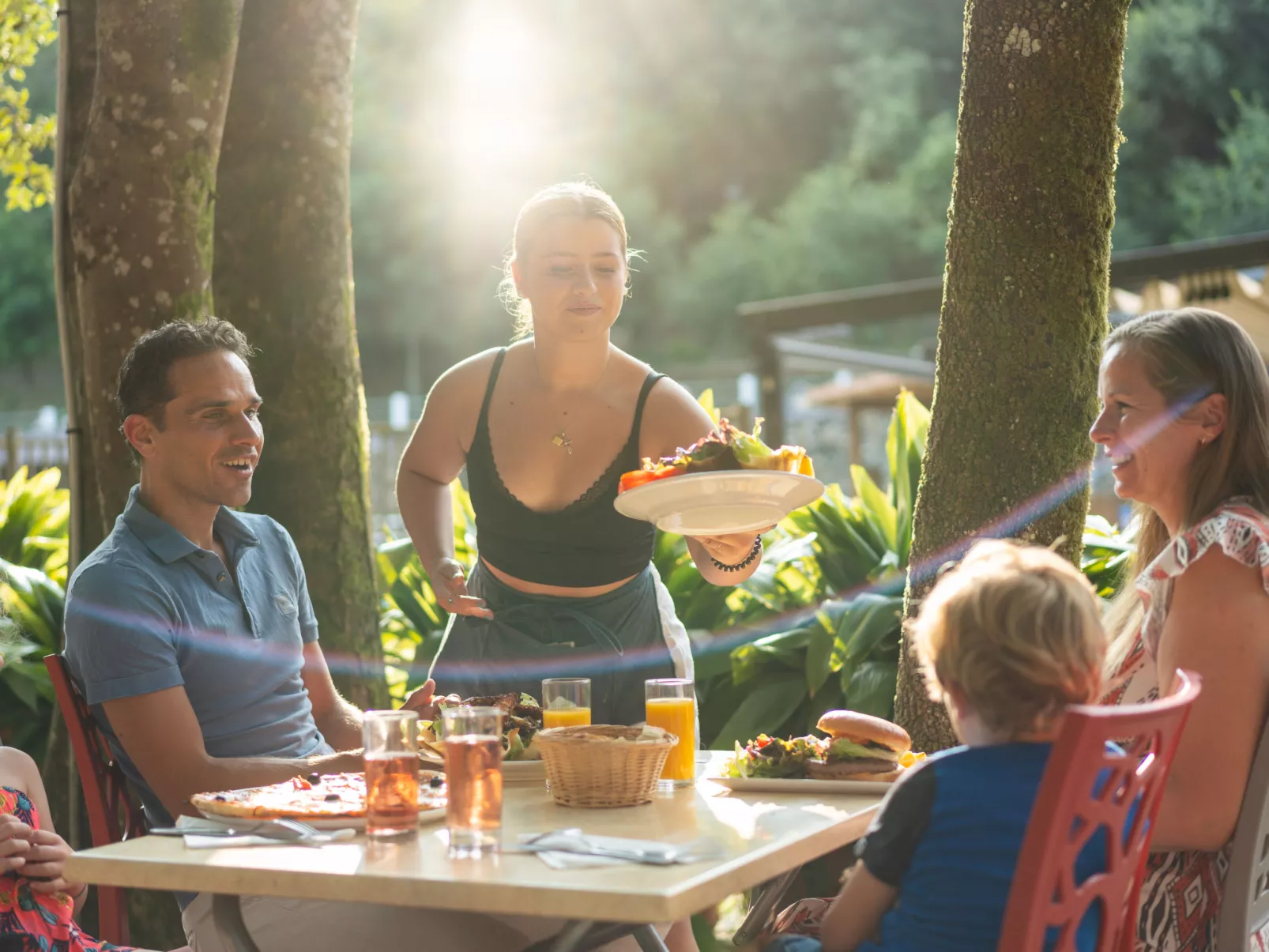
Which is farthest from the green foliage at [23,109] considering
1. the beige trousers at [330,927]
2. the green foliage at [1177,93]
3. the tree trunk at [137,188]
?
the green foliage at [1177,93]

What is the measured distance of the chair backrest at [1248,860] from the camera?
2.16 meters

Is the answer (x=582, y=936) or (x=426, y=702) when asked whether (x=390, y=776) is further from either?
(x=426, y=702)

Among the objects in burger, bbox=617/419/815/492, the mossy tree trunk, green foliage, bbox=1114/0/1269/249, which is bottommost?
burger, bbox=617/419/815/492

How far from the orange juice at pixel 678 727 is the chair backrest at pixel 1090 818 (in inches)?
33.8

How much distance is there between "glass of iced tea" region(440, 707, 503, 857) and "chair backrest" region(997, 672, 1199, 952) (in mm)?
703

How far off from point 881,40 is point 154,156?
1311 inches

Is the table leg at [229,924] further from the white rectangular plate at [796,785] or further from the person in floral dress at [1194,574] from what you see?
the person in floral dress at [1194,574]

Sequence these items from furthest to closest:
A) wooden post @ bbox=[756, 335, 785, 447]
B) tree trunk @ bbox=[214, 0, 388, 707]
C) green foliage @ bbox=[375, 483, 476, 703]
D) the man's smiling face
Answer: wooden post @ bbox=[756, 335, 785, 447] → green foliage @ bbox=[375, 483, 476, 703] → tree trunk @ bbox=[214, 0, 388, 707] → the man's smiling face

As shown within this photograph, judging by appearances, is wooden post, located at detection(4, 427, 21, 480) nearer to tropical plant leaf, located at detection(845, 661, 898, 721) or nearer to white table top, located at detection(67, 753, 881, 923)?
tropical plant leaf, located at detection(845, 661, 898, 721)

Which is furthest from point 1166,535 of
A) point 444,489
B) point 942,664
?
point 444,489

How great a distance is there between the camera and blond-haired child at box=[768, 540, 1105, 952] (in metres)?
1.86

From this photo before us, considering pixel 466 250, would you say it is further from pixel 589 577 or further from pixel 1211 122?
pixel 589 577

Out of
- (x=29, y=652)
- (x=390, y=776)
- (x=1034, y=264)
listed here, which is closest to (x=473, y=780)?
(x=390, y=776)

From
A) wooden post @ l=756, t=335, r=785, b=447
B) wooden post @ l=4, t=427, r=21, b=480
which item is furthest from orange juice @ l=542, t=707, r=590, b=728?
wooden post @ l=4, t=427, r=21, b=480
